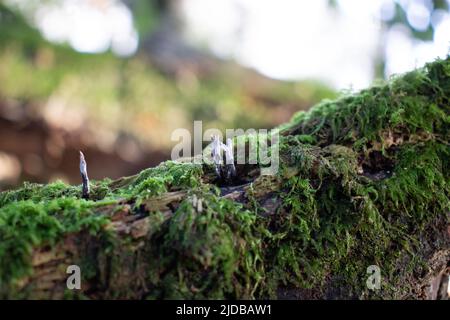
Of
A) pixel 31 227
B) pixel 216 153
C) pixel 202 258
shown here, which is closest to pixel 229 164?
pixel 216 153

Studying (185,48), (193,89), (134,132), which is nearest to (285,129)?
(134,132)

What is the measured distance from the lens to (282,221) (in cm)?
137

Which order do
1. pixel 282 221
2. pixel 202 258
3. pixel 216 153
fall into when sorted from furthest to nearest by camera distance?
1. pixel 216 153
2. pixel 282 221
3. pixel 202 258

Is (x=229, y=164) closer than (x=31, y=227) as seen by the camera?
No

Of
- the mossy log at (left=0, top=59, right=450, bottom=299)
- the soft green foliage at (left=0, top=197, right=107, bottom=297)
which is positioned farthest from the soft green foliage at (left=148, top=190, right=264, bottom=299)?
the soft green foliage at (left=0, top=197, right=107, bottom=297)

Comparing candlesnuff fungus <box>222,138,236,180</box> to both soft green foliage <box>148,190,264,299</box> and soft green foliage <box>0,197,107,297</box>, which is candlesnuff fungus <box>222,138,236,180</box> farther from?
soft green foliage <box>0,197,107,297</box>

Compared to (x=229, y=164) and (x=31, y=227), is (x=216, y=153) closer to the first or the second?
(x=229, y=164)

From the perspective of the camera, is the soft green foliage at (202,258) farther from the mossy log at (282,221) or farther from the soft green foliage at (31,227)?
the soft green foliage at (31,227)

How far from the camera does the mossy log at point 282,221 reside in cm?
116

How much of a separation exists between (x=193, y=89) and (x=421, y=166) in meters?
6.65

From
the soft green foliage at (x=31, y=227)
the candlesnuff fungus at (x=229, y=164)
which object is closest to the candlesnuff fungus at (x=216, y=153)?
the candlesnuff fungus at (x=229, y=164)

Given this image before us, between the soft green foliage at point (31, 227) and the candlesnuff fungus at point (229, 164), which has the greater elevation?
the candlesnuff fungus at point (229, 164)
